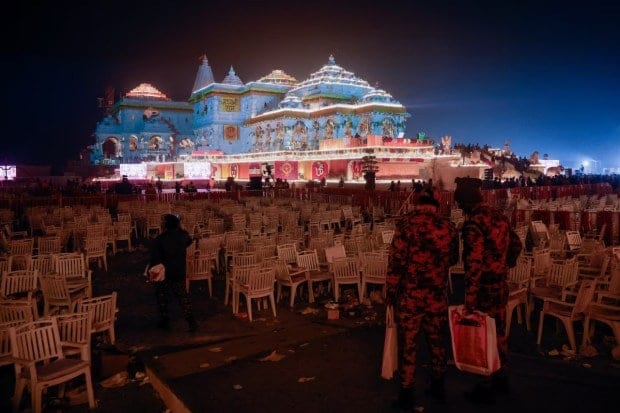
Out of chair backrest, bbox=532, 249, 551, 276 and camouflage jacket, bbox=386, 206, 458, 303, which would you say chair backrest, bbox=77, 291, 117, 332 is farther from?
chair backrest, bbox=532, 249, 551, 276

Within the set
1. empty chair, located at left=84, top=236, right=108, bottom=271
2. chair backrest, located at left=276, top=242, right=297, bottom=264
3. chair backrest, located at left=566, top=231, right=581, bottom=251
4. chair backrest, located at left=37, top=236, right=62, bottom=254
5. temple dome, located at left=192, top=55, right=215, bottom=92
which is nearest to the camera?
chair backrest, located at left=276, top=242, right=297, bottom=264

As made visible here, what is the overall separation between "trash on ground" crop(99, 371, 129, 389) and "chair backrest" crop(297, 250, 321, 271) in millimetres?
3353

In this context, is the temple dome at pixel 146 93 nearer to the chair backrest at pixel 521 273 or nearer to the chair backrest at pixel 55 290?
the chair backrest at pixel 55 290

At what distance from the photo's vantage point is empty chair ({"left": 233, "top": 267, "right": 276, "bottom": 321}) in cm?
670

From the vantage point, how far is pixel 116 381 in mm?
4914

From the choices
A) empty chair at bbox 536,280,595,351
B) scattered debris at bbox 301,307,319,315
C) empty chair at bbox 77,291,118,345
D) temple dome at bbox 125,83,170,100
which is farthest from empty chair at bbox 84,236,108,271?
temple dome at bbox 125,83,170,100

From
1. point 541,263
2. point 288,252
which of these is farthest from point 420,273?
point 288,252

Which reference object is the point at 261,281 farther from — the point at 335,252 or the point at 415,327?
the point at 415,327

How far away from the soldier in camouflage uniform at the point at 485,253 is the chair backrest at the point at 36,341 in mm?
3693

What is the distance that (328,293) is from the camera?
813 centimetres

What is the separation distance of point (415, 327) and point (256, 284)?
3.45m

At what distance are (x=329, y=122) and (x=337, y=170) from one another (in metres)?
12.3

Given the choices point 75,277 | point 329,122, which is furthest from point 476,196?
point 329,122

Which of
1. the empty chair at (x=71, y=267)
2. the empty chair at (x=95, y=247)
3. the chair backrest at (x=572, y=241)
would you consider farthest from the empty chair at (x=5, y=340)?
the chair backrest at (x=572, y=241)
